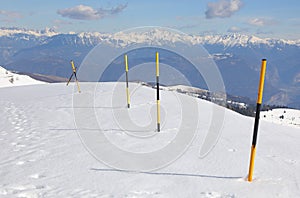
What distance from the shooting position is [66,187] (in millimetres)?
6336

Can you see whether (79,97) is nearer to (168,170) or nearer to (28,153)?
(28,153)

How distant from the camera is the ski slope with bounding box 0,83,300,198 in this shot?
6195 mm

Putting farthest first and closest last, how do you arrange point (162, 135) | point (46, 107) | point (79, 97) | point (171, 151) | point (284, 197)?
point (79, 97) → point (46, 107) → point (162, 135) → point (171, 151) → point (284, 197)

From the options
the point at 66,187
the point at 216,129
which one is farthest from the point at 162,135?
the point at 66,187

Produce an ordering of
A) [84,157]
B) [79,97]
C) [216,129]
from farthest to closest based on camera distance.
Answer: [79,97], [216,129], [84,157]

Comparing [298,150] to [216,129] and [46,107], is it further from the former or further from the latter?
[46,107]

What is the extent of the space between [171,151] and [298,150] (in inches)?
180

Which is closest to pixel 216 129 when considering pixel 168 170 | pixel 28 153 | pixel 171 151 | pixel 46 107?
pixel 171 151

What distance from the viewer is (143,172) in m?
7.25

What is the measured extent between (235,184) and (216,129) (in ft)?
18.5

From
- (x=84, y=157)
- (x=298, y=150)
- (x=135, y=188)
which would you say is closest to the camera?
(x=135, y=188)

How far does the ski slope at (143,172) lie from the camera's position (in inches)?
244

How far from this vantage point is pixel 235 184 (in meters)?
6.49

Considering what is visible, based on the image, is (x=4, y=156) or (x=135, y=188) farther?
(x=4, y=156)
